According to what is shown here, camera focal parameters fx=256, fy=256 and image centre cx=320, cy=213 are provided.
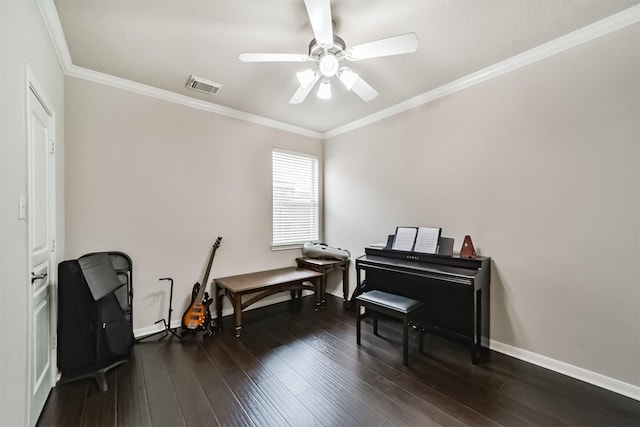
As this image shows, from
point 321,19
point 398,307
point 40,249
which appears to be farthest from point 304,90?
point 40,249

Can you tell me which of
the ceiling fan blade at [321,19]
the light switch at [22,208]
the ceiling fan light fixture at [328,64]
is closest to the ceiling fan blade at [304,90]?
the ceiling fan light fixture at [328,64]

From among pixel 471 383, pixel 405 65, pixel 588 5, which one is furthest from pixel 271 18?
pixel 471 383

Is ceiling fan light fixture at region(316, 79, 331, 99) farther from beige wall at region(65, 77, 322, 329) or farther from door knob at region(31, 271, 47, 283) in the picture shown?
door knob at region(31, 271, 47, 283)

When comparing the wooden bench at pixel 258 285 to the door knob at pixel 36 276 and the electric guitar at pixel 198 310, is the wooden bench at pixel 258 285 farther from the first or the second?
the door knob at pixel 36 276

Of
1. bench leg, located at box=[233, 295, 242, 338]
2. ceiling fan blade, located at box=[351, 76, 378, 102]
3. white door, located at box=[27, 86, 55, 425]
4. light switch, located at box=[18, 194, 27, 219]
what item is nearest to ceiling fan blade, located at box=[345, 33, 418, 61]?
ceiling fan blade, located at box=[351, 76, 378, 102]

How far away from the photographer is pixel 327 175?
4328mm

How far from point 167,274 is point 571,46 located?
14.2 feet

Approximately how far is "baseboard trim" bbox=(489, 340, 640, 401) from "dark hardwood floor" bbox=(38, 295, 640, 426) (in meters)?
0.06

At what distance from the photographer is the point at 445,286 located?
91.7 inches

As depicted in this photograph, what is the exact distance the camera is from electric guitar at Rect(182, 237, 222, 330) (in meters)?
2.79

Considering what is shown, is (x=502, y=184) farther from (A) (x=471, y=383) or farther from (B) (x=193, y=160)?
(B) (x=193, y=160)

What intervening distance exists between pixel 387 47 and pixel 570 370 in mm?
2845

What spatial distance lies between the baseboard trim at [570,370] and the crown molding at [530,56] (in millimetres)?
2555

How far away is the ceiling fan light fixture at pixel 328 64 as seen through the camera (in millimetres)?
1826
